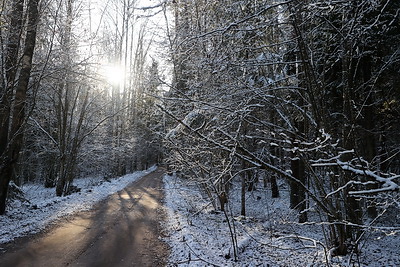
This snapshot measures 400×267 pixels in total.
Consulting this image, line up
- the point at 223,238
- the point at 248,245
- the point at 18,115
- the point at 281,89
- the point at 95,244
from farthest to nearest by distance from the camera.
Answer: the point at 18,115 < the point at 223,238 < the point at 248,245 < the point at 95,244 < the point at 281,89

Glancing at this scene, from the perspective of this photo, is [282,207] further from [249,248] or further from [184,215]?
[249,248]

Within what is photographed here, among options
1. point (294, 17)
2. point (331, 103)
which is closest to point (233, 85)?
point (294, 17)

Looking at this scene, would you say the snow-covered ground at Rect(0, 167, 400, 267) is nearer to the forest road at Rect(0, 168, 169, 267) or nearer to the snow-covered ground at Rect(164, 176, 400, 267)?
the snow-covered ground at Rect(164, 176, 400, 267)

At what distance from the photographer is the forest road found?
5453 millimetres

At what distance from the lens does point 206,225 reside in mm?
9055

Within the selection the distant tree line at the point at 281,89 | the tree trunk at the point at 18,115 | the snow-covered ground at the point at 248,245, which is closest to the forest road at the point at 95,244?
the snow-covered ground at the point at 248,245

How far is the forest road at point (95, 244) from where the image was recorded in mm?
5453

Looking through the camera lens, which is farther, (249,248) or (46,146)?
(46,146)

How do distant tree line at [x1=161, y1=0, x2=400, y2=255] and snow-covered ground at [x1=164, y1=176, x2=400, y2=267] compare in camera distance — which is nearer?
distant tree line at [x1=161, y1=0, x2=400, y2=255]

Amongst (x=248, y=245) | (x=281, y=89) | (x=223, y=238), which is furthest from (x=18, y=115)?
(x=281, y=89)

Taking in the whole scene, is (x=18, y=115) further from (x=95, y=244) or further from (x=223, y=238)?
(x=223, y=238)

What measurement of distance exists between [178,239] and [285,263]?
2.84m

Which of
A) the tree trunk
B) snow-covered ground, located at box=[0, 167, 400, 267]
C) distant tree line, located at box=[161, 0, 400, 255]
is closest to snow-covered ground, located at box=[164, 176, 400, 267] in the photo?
snow-covered ground, located at box=[0, 167, 400, 267]

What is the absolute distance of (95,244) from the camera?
6.55 metres
